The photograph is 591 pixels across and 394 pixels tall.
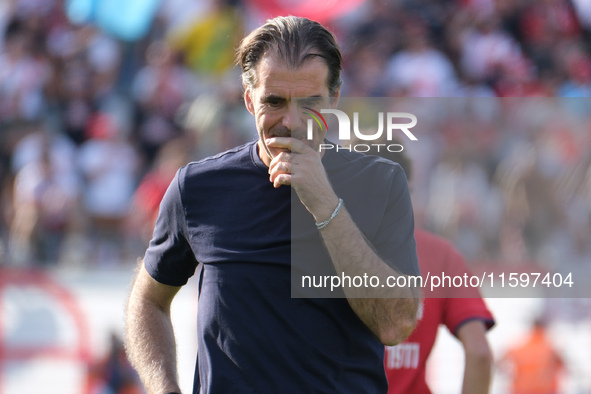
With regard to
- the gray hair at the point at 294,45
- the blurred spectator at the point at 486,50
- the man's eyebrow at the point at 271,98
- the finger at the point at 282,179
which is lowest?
the finger at the point at 282,179

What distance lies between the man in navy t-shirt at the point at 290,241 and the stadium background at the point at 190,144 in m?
3.46

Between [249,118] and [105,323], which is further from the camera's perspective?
[249,118]

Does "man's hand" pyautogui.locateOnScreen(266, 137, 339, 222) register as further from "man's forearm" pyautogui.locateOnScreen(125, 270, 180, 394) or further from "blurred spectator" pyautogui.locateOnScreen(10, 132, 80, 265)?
"blurred spectator" pyautogui.locateOnScreen(10, 132, 80, 265)

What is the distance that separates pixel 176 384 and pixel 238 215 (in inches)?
→ 20.2

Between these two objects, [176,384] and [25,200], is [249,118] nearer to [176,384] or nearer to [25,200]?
[25,200]

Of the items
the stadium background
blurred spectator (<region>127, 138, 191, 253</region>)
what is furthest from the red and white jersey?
blurred spectator (<region>127, 138, 191, 253</region>)

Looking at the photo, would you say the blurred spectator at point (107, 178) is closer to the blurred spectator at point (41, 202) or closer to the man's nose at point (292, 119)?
the blurred spectator at point (41, 202)

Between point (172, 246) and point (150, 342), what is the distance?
0.30m

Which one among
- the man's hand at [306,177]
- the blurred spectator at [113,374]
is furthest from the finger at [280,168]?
the blurred spectator at [113,374]

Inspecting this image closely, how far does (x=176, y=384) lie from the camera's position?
246 cm

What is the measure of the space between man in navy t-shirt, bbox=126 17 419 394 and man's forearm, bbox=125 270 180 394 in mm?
16

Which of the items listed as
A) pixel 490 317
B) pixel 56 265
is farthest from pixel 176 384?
pixel 56 265

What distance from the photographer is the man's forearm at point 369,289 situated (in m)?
2.11

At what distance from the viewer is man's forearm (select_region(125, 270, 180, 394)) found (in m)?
2.49
